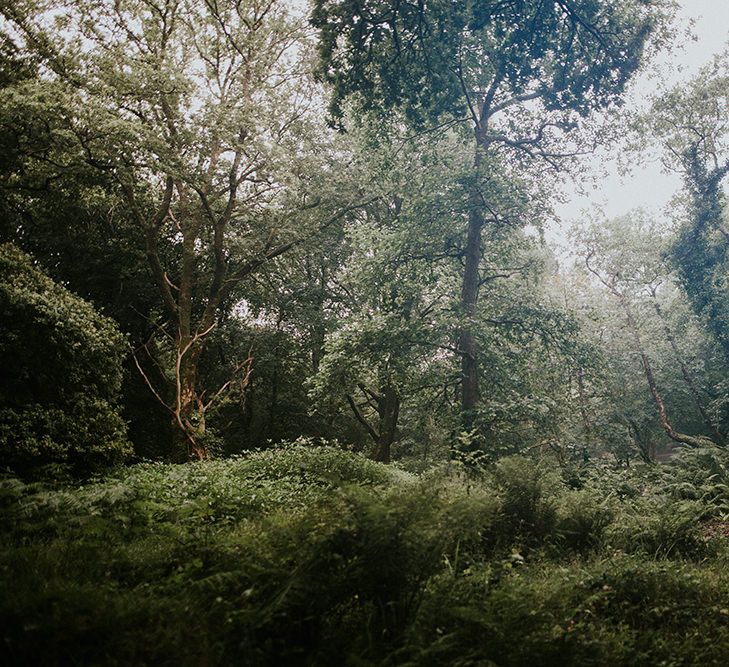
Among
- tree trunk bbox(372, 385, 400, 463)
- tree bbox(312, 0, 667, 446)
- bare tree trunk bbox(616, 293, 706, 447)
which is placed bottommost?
tree trunk bbox(372, 385, 400, 463)

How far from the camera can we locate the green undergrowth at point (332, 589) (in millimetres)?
2570

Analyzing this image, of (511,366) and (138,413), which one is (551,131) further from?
(138,413)

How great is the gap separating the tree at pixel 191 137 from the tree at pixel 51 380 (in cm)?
217

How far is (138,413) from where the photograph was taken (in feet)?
51.0

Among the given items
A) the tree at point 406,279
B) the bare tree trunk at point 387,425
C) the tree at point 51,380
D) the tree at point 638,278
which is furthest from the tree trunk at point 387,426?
the tree at point 638,278

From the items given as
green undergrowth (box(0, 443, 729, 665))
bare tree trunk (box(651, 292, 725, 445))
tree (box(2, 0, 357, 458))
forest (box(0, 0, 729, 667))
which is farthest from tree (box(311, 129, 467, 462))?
bare tree trunk (box(651, 292, 725, 445))

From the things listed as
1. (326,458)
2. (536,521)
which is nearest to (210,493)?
(326,458)

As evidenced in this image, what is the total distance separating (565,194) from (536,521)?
10369 millimetres

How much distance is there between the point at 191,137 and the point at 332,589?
41.1ft

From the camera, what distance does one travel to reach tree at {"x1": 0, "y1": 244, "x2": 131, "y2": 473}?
8.35m

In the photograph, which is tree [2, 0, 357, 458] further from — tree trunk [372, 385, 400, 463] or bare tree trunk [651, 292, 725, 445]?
bare tree trunk [651, 292, 725, 445]

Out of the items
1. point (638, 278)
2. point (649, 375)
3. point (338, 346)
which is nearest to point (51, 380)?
point (338, 346)

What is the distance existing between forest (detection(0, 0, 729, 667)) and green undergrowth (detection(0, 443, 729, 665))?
0.09 feet

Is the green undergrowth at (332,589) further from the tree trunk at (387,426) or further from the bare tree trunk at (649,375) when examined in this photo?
the bare tree trunk at (649,375)
